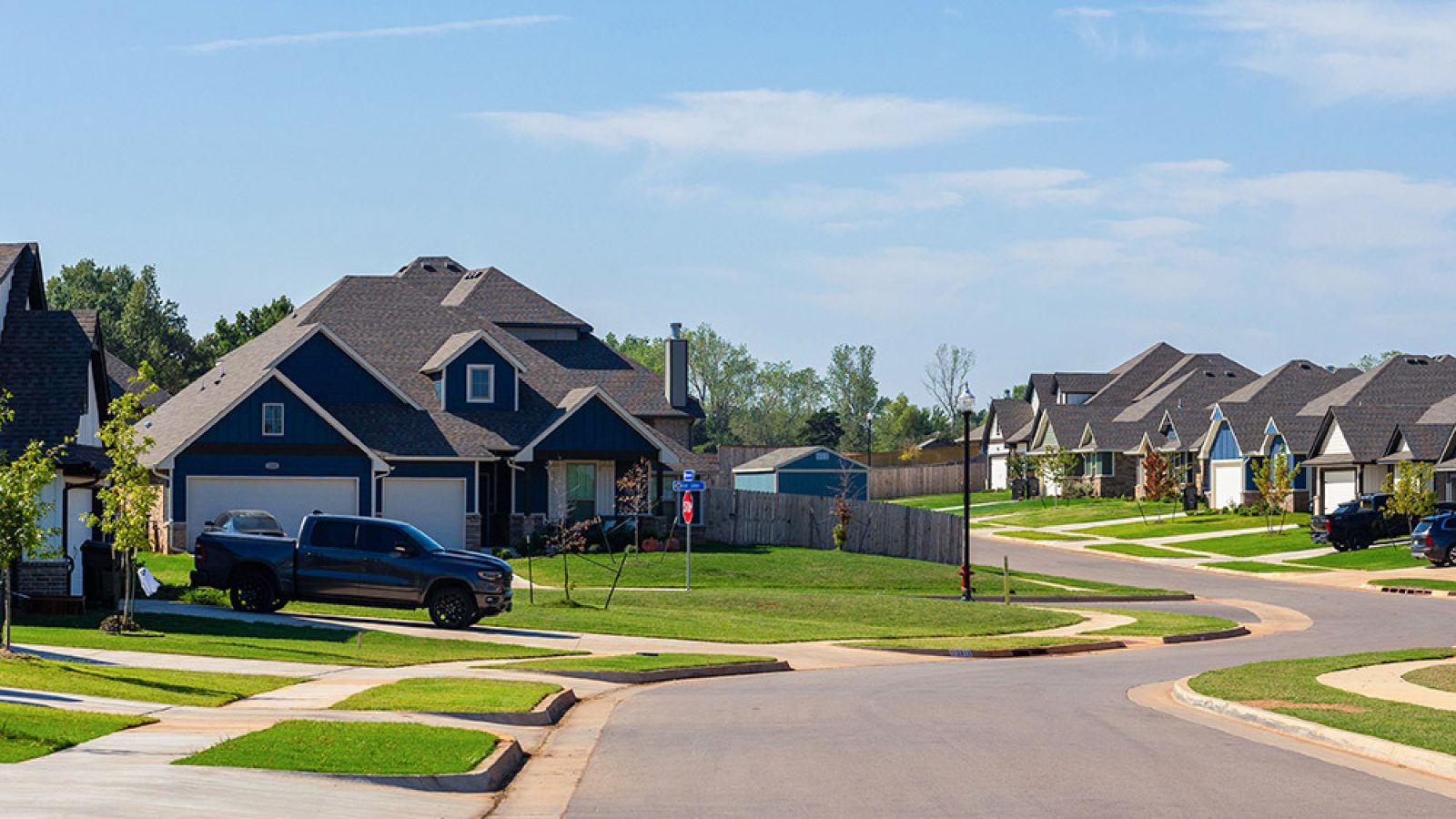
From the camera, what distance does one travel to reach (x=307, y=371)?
A: 185 ft

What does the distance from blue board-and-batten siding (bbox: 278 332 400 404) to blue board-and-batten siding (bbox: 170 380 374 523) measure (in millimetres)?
3135

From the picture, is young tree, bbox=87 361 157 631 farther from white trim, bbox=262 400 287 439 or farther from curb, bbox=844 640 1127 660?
white trim, bbox=262 400 287 439

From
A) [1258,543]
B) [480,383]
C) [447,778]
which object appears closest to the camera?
[447,778]

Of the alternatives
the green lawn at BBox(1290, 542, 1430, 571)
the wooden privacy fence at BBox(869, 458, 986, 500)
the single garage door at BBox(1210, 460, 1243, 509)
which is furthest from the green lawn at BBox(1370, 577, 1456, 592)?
the wooden privacy fence at BBox(869, 458, 986, 500)

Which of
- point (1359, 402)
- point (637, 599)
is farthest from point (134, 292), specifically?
point (637, 599)

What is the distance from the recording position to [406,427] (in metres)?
57.0

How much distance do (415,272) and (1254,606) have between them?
40114 mm

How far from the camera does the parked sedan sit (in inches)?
2296

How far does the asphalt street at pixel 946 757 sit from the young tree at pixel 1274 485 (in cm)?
5082

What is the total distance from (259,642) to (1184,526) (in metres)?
60.5

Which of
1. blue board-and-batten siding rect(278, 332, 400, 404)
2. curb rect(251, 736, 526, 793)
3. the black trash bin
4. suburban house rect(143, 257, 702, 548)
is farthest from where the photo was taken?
blue board-and-batten siding rect(278, 332, 400, 404)

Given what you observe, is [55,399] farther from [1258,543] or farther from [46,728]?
[1258,543]

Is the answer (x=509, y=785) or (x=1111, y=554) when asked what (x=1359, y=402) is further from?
(x=509, y=785)

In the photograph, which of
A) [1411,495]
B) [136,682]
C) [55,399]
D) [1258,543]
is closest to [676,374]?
[1258,543]
